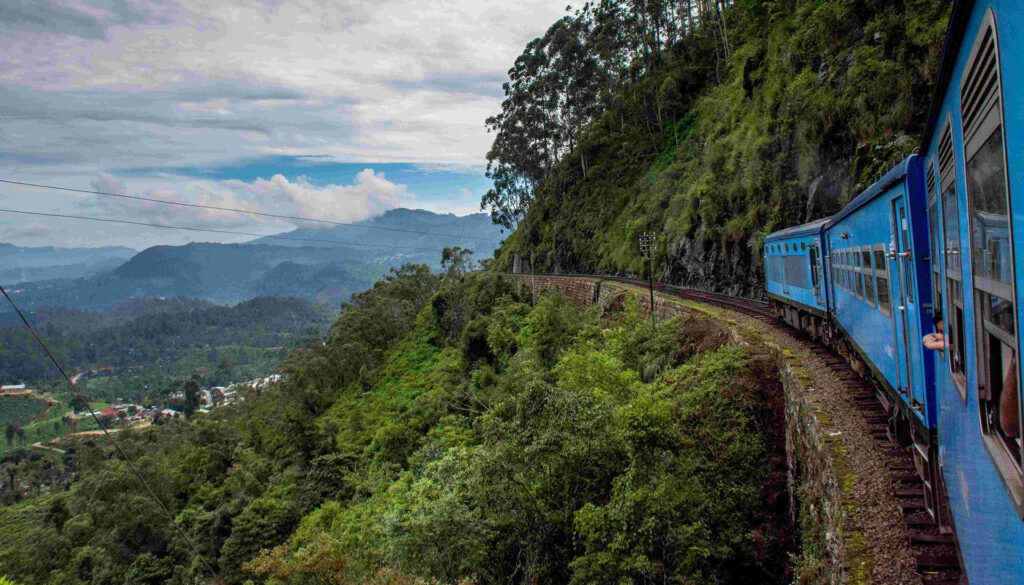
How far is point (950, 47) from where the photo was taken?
9.48ft

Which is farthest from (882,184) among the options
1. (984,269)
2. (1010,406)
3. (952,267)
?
(1010,406)

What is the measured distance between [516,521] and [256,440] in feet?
120

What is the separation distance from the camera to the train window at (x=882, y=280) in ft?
20.4

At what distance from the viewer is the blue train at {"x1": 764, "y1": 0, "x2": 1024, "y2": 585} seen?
6.69 feet

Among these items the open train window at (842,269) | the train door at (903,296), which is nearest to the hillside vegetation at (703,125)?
the open train window at (842,269)

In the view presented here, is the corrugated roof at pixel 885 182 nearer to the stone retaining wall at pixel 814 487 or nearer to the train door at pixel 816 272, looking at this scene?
the stone retaining wall at pixel 814 487

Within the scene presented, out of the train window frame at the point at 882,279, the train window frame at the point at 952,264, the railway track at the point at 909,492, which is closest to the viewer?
the train window frame at the point at 952,264

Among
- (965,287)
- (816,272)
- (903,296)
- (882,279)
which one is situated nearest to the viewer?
(965,287)

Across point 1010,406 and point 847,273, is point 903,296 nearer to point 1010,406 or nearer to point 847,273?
point 847,273

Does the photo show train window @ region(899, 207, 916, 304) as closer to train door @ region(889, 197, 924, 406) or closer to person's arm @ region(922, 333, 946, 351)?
train door @ region(889, 197, 924, 406)

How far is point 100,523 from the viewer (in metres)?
31.8

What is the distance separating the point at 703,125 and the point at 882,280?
31.1 meters

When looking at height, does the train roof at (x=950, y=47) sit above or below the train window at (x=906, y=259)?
above

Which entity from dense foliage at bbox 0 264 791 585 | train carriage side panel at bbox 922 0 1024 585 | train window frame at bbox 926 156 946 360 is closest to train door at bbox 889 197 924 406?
train window frame at bbox 926 156 946 360
